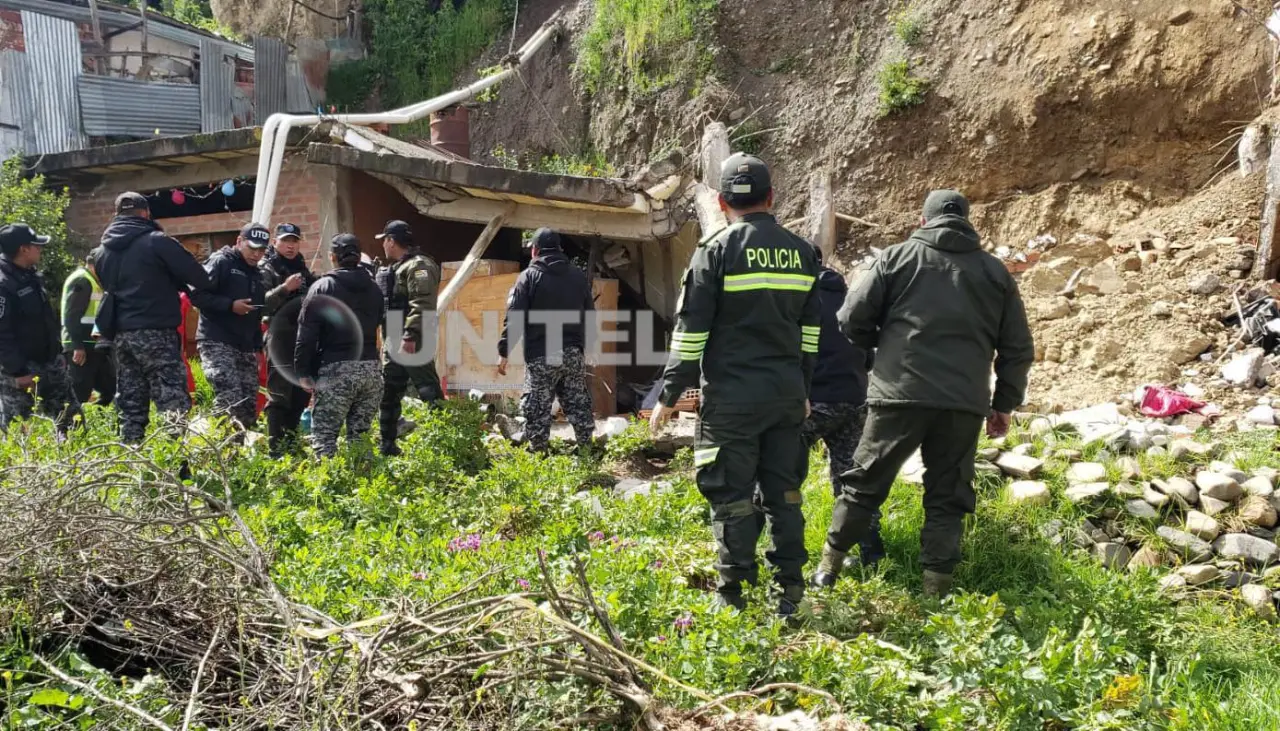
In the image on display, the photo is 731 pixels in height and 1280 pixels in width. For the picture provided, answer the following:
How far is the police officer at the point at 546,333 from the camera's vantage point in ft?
21.7

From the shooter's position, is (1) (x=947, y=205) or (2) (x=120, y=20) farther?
(2) (x=120, y=20)

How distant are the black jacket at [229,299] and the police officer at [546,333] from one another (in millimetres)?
1754

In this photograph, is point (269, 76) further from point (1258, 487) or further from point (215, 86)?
point (1258, 487)

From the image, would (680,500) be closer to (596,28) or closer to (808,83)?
(808,83)

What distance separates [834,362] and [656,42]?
9.64 metres

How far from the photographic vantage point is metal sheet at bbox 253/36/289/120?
18312 millimetres

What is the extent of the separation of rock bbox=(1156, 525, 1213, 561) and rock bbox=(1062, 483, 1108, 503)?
34 centimetres

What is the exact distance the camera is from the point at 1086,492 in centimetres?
487

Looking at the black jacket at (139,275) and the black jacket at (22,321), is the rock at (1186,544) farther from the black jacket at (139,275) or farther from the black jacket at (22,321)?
the black jacket at (22,321)

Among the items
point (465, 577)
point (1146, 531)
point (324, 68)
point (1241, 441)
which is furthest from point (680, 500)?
point (324, 68)

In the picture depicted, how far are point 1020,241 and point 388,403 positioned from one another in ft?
23.1

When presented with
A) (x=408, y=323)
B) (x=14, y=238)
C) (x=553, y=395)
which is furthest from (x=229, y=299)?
(x=553, y=395)

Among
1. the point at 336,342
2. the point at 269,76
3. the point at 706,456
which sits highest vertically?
the point at 269,76

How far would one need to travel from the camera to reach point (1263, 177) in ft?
27.6
